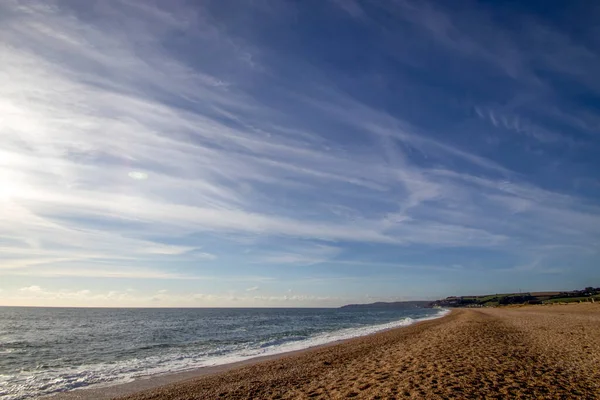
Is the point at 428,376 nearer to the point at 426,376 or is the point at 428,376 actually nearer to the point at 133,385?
the point at 426,376

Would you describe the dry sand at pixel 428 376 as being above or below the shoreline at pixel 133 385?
above

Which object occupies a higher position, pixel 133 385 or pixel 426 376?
pixel 426 376

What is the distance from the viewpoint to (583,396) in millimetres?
9695

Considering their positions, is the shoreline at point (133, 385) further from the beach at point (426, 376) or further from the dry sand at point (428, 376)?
the dry sand at point (428, 376)

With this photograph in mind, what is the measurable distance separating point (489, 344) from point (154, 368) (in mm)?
19704

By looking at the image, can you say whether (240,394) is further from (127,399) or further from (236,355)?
(236,355)

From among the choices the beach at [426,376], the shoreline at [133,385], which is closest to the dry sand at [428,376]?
the beach at [426,376]

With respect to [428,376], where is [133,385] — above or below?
below

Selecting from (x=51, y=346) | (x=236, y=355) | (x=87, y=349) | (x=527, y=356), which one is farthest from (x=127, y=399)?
(x=51, y=346)

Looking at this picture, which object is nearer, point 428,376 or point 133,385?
point 428,376

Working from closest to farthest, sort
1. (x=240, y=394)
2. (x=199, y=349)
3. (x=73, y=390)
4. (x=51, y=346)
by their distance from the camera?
(x=240, y=394) < (x=73, y=390) < (x=199, y=349) < (x=51, y=346)

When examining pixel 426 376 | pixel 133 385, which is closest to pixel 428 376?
pixel 426 376

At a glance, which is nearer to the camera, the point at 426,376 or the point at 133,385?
the point at 426,376

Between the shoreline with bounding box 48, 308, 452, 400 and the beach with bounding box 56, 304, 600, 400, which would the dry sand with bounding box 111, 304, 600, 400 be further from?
the shoreline with bounding box 48, 308, 452, 400
